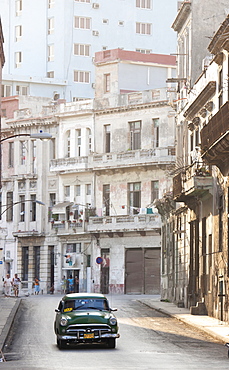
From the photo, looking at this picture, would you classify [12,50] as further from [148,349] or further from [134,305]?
[148,349]

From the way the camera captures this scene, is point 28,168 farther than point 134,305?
Yes

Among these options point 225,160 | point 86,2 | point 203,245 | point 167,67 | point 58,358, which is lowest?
point 58,358

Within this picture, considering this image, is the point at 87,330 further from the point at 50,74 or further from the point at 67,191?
the point at 50,74

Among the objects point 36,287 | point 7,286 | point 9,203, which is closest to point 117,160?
point 36,287

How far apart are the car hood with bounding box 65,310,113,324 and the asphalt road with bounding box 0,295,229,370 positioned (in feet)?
2.62

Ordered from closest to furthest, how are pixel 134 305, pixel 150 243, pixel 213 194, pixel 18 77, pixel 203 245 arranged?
pixel 213 194 → pixel 203 245 → pixel 134 305 → pixel 150 243 → pixel 18 77

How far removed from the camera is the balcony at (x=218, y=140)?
3416 centimetres

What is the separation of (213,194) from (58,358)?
17.7 meters

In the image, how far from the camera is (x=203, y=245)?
44344mm

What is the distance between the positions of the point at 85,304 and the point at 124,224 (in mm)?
43454

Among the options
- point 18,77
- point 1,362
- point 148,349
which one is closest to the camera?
point 1,362

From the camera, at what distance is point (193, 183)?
40500 millimetres

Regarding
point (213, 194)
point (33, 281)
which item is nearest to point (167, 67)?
point (33, 281)

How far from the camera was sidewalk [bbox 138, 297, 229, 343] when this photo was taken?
31331 mm
